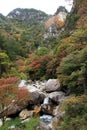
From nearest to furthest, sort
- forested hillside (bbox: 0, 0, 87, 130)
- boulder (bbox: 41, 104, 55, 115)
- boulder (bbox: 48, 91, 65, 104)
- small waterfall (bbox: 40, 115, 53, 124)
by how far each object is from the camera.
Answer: forested hillside (bbox: 0, 0, 87, 130), small waterfall (bbox: 40, 115, 53, 124), boulder (bbox: 41, 104, 55, 115), boulder (bbox: 48, 91, 65, 104)

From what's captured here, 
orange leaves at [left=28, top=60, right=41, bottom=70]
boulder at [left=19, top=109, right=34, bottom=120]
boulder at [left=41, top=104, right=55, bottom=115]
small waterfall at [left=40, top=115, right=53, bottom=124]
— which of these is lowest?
boulder at [left=19, top=109, right=34, bottom=120]

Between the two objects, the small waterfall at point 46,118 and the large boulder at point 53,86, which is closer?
the small waterfall at point 46,118

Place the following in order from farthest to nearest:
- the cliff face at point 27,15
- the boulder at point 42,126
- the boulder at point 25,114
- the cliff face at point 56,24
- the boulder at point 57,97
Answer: the cliff face at point 27,15 → the cliff face at point 56,24 → the boulder at point 57,97 → the boulder at point 25,114 → the boulder at point 42,126

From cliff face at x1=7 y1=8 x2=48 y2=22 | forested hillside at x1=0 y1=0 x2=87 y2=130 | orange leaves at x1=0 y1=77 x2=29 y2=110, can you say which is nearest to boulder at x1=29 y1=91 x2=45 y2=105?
orange leaves at x1=0 y1=77 x2=29 y2=110

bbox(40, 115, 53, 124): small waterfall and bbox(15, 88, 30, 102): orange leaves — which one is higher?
bbox(15, 88, 30, 102): orange leaves

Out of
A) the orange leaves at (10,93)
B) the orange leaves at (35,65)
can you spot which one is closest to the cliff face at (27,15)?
the orange leaves at (35,65)

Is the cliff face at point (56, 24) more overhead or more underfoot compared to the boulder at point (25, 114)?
more overhead

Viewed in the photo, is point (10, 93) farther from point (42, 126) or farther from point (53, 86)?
point (53, 86)

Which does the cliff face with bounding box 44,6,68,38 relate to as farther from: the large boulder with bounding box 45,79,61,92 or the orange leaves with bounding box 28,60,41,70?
the large boulder with bounding box 45,79,61,92

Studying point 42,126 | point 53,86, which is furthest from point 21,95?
point 53,86

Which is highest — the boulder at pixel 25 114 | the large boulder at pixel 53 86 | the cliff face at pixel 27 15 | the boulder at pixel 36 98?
the cliff face at pixel 27 15

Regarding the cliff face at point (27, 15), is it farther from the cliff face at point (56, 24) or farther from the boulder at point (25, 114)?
the boulder at point (25, 114)

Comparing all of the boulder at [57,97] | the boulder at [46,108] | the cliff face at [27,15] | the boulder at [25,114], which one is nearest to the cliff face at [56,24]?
the cliff face at [27,15]

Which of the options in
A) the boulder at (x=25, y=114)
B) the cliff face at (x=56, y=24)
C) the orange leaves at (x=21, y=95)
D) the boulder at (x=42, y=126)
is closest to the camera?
the boulder at (x=42, y=126)
